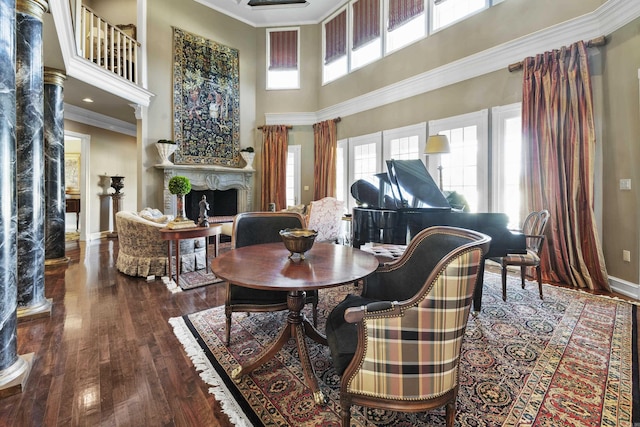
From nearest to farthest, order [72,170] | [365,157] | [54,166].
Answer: [54,166], [365,157], [72,170]

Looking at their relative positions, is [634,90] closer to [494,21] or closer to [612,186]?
[612,186]

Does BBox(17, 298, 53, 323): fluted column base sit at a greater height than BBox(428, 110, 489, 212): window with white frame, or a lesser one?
lesser

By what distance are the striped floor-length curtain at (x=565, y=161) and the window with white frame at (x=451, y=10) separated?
4.60 feet

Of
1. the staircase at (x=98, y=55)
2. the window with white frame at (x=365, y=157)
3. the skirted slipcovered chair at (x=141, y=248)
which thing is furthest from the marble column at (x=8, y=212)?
the window with white frame at (x=365, y=157)

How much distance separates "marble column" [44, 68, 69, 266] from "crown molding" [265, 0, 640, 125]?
5041mm

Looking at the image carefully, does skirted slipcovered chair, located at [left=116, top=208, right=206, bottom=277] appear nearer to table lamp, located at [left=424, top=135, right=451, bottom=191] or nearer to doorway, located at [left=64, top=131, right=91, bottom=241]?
doorway, located at [left=64, top=131, right=91, bottom=241]

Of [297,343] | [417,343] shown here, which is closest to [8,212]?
[297,343]

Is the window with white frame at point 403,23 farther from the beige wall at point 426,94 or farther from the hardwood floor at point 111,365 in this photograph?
the hardwood floor at point 111,365

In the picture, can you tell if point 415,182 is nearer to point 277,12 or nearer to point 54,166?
point 54,166

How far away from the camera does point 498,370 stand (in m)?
1.80

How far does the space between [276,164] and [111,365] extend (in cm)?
594

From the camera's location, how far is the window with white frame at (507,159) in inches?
156

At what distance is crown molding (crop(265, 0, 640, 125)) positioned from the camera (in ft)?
10.2

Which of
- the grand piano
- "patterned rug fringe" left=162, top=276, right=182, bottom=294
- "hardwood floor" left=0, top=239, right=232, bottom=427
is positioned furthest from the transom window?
"patterned rug fringe" left=162, top=276, right=182, bottom=294
